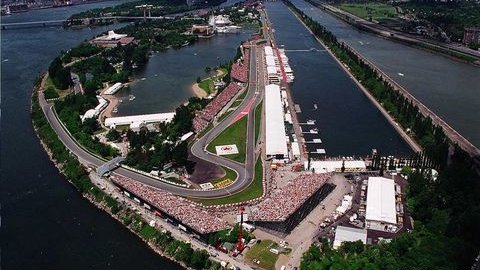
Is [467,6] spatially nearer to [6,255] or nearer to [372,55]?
[372,55]

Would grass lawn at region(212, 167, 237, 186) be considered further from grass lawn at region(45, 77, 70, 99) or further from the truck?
grass lawn at region(45, 77, 70, 99)

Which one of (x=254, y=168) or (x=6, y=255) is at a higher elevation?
(x=254, y=168)

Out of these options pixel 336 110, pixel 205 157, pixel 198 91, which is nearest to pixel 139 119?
pixel 205 157

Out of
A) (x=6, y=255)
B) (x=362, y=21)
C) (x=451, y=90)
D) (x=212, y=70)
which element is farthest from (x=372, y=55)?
(x=6, y=255)

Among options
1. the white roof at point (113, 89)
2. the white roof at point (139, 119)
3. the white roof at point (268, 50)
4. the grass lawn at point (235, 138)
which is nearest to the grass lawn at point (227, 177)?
the grass lawn at point (235, 138)

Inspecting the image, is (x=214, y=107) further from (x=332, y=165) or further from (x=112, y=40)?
(x=112, y=40)

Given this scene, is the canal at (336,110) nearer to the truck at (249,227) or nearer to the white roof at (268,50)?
the white roof at (268,50)
